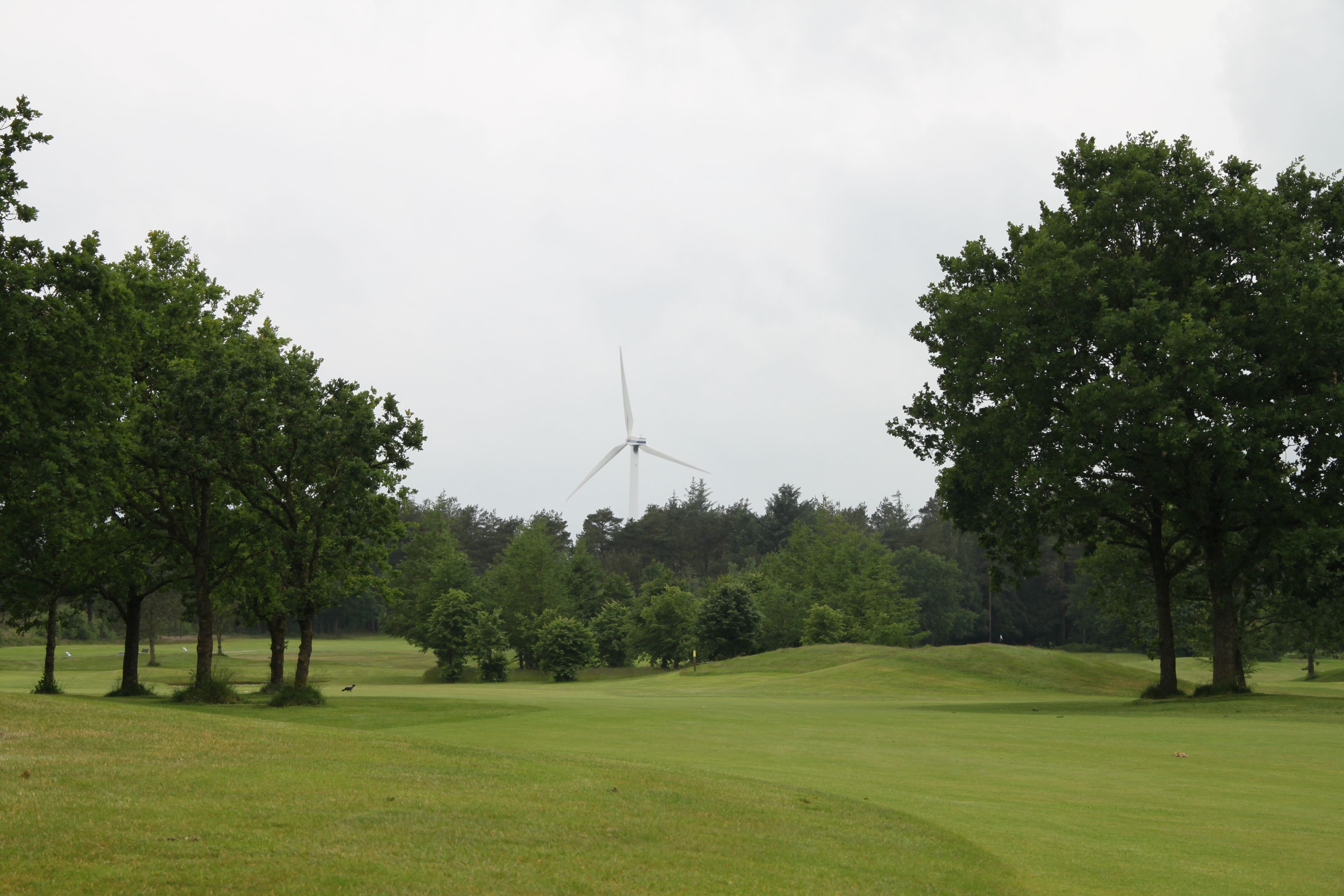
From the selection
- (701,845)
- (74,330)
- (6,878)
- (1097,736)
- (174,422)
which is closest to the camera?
(6,878)

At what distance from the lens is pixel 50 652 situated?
137ft

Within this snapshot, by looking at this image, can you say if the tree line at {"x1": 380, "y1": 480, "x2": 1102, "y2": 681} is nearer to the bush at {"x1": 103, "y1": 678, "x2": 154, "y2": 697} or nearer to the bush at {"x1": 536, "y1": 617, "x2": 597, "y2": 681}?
the bush at {"x1": 536, "y1": 617, "x2": 597, "y2": 681}

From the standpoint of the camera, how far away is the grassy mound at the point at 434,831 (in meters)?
8.08

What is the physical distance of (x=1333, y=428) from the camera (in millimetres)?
32031

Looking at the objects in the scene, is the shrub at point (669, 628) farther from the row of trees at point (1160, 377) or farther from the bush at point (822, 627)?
the row of trees at point (1160, 377)

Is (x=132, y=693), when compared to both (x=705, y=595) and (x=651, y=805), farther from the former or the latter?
(x=705, y=595)

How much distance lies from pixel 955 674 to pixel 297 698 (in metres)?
36.1

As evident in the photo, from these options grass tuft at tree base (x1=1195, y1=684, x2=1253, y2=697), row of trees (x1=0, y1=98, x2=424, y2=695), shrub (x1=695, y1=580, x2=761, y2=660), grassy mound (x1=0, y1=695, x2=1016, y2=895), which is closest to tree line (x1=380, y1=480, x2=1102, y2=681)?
shrub (x1=695, y1=580, x2=761, y2=660)

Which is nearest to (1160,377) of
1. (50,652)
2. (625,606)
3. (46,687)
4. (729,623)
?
(46,687)

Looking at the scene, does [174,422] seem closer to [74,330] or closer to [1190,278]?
[74,330]

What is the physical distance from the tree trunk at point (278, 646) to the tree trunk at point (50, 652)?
26.0 feet

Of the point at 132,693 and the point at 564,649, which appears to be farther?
the point at 564,649

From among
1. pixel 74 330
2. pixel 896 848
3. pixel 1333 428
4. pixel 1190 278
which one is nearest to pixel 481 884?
pixel 896 848

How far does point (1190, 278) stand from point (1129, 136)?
607cm
